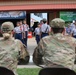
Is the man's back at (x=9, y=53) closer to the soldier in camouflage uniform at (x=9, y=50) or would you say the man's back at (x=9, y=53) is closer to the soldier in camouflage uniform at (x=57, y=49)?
the soldier in camouflage uniform at (x=9, y=50)

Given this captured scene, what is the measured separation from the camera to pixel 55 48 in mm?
4918

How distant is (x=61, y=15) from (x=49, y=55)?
20579 millimetres

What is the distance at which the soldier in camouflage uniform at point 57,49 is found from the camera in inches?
190

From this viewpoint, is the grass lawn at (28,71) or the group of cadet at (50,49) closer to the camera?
the group of cadet at (50,49)

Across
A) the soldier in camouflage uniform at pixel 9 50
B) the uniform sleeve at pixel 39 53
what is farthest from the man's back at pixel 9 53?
the uniform sleeve at pixel 39 53

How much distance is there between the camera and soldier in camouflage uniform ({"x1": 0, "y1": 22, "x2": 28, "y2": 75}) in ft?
16.2

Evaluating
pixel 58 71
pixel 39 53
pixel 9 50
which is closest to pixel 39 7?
pixel 39 53

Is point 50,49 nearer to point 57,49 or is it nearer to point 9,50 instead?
point 57,49

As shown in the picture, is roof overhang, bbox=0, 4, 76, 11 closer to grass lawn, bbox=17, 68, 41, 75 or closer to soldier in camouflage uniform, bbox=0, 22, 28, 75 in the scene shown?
grass lawn, bbox=17, 68, 41, 75

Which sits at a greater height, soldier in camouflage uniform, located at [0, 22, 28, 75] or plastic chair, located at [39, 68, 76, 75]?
soldier in camouflage uniform, located at [0, 22, 28, 75]

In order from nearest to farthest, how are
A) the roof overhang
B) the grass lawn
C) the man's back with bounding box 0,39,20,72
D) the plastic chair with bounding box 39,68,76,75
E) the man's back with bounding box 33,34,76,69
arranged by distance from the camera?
the plastic chair with bounding box 39,68,76,75 → the man's back with bounding box 33,34,76,69 → the man's back with bounding box 0,39,20,72 → the grass lawn → the roof overhang

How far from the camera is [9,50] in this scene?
16.4ft

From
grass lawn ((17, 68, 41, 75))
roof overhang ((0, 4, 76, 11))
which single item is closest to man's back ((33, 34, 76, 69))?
grass lawn ((17, 68, 41, 75))

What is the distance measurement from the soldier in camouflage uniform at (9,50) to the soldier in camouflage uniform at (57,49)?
309 mm
